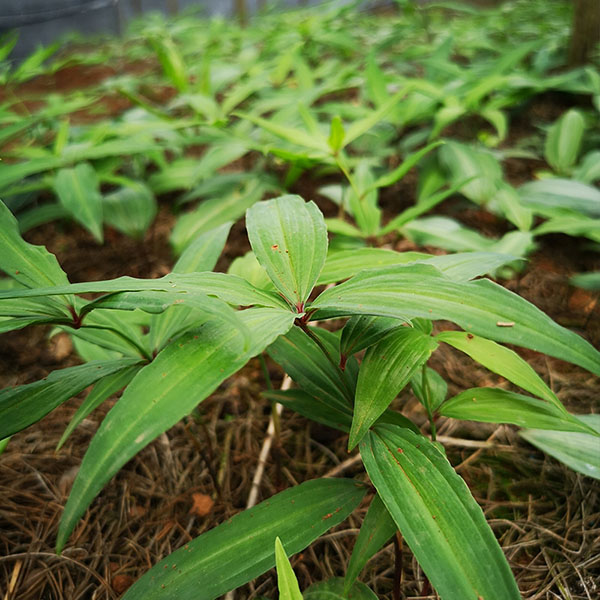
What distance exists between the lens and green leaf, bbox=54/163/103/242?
1.33m

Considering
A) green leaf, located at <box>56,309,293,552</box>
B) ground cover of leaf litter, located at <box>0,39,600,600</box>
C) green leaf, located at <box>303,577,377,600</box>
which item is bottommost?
ground cover of leaf litter, located at <box>0,39,600,600</box>

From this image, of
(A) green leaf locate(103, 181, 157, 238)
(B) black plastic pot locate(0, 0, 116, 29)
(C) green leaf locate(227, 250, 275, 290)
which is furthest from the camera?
(B) black plastic pot locate(0, 0, 116, 29)

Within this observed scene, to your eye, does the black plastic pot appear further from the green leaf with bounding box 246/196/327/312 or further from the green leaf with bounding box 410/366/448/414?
the green leaf with bounding box 410/366/448/414

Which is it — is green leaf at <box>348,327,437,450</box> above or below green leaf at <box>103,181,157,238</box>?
above

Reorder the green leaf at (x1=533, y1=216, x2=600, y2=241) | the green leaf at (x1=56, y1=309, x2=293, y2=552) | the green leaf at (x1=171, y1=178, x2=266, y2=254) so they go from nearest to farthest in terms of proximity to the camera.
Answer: the green leaf at (x1=56, y1=309, x2=293, y2=552), the green leaf at (x1=533, y1=216, x2=600, y2=241), the green leaf at (x1=171, y1=178, x2=266, y2=254)

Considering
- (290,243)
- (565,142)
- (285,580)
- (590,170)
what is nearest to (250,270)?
(290,243)

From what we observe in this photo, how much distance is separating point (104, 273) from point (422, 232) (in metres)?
1.14

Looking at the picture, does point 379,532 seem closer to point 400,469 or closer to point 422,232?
point 400,469

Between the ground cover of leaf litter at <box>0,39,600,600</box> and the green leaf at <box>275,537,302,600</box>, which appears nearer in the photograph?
the green leaf at <box>275,537,302,600</box>

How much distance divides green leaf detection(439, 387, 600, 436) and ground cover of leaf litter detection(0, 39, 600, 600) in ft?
0.80

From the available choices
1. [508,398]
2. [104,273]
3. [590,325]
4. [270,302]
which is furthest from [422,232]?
[104,273]

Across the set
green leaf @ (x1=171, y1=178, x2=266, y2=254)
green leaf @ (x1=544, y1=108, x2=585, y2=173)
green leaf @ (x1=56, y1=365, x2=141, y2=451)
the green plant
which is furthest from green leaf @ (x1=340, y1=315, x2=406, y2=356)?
green leaf @ (x1=544, y1=108, x2=585, y2=173)

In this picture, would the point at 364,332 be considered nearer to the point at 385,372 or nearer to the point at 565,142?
the point at 385,372

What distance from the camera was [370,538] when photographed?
0.58m
